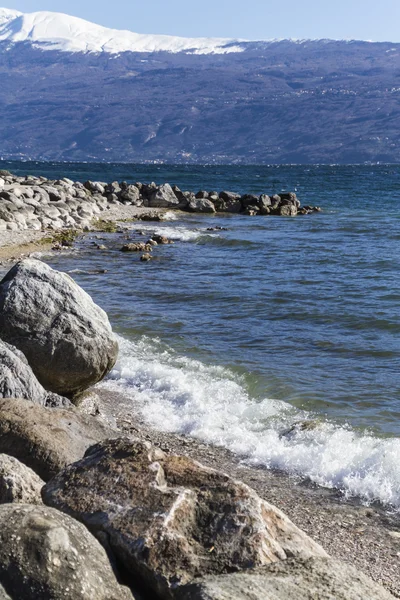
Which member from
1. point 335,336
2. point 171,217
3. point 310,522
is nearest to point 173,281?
point 335,336

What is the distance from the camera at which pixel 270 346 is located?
16.0 metres

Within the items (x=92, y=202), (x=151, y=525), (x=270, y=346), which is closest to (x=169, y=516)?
(x=151, y=525)

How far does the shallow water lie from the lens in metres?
10.7

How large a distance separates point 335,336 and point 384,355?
1739mm

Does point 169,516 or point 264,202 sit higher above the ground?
point 169,516

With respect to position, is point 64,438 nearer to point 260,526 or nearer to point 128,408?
point 260,526

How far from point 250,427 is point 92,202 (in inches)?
1459

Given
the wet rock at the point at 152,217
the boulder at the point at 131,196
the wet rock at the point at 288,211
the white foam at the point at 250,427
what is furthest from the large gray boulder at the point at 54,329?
the boulder at the point at 131,196

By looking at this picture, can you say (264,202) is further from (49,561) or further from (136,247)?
(49,561)

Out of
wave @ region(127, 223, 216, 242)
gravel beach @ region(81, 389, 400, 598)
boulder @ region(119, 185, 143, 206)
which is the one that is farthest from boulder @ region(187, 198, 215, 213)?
gravel beach @ region(81, 389, 400, 598)

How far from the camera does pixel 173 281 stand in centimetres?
2436

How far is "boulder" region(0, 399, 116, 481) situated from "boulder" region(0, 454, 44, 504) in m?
1.03

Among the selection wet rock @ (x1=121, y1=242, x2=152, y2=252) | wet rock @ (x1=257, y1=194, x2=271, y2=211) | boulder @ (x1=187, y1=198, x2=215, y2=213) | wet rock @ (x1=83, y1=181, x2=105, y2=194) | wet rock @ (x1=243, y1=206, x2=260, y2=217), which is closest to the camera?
wet rock @ (x1=121, y1=242, x2=152, y2=252)

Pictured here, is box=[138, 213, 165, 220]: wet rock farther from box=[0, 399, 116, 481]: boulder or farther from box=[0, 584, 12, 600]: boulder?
box=[0, 584, 12, 600]: boulder
